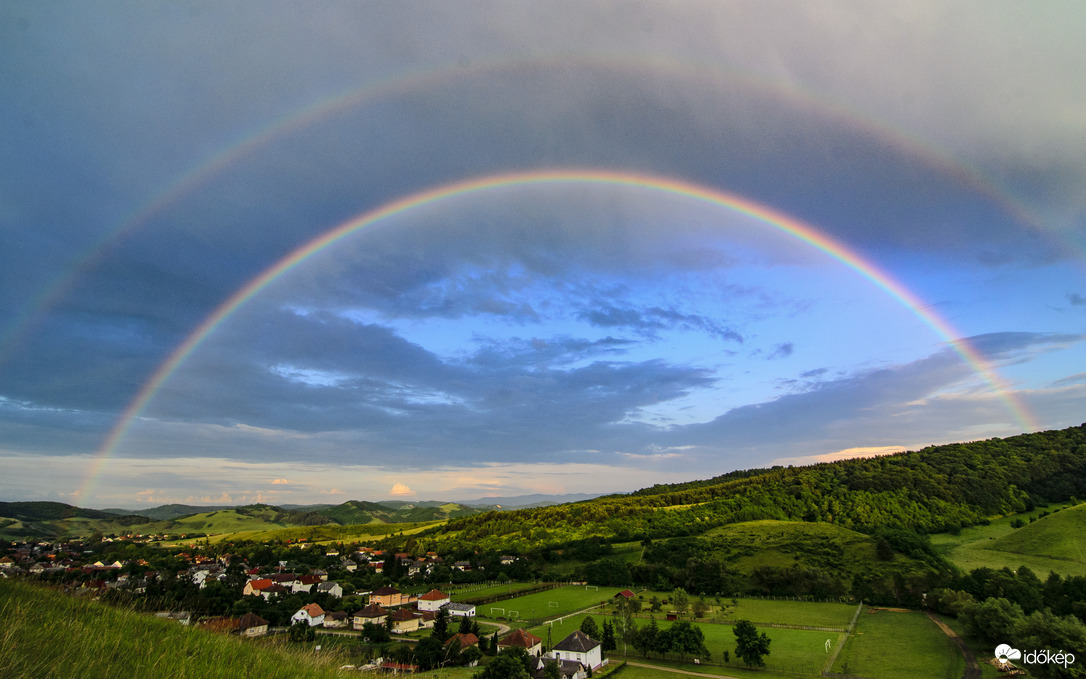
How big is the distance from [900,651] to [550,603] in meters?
34.1

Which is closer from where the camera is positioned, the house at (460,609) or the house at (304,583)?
A: the house at (460,609)

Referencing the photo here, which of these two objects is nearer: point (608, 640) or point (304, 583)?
point (608, 640)

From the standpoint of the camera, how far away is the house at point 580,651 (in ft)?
117

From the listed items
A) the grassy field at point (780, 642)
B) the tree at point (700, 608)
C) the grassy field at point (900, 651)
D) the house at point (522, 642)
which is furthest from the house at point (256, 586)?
the grassy field at point (900, 651)

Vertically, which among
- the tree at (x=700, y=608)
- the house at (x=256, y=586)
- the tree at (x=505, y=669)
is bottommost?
the tree at (x=700, y=608)

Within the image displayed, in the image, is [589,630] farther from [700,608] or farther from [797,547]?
[797,547]

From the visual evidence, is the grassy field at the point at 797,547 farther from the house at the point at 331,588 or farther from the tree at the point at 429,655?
the house at the point at 331,588

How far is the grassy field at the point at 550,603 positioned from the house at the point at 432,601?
4.47 metres

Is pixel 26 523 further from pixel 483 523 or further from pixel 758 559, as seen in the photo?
pixel 758 559

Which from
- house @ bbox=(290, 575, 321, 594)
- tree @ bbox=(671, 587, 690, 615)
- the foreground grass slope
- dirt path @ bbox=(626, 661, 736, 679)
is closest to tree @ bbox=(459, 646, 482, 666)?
dirt path @ bbox=(626, 661, 736, 679)

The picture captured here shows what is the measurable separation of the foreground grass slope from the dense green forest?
91.4 meters

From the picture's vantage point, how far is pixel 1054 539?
2525 inches

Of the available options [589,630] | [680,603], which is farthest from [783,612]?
[589,630]

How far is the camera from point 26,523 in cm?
15788
